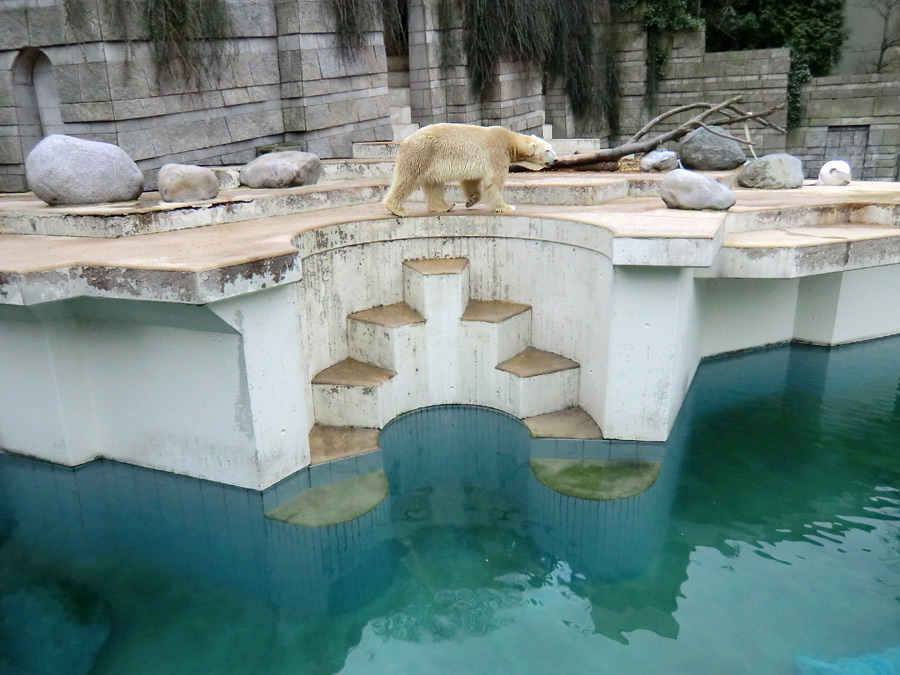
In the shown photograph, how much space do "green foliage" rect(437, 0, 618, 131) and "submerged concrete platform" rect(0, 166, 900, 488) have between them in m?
5.12

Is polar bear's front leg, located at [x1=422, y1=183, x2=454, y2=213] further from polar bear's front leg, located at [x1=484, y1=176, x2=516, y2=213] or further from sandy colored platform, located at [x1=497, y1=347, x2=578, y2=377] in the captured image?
sandy colored platform, located at [x1=497, y1=347, x2=578, y2=377]

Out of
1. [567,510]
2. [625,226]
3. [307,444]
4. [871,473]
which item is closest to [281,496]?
[307,444]

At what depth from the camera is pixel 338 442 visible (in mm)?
5352

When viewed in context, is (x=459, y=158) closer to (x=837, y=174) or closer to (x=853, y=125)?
(x=837, y=174)

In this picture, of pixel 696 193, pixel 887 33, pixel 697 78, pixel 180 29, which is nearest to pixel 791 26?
pixel 887 33

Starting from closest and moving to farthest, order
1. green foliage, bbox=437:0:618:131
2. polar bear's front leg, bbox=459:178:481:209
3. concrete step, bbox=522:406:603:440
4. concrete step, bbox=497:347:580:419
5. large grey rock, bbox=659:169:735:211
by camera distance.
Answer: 1. concrete step, bbox=522:406:603:440
2. concrete step, bbox=497:347:580:419
3. large grey rock, bbox=659:169:735:211
4. polar bear's front leg, bbox=459:178:481:209
5. green foliage, bbox=437:0:618:131

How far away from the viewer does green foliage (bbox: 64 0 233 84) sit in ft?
22.7

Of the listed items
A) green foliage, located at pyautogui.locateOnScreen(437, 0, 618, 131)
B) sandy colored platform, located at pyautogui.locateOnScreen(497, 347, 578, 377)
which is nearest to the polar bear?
sandy colored platform, located at pyautogui.locateOnScreen(497, 347, 578, 377)

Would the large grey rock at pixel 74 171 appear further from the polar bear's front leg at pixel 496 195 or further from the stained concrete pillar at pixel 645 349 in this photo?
the stained concrete pillar at pixel 645 349

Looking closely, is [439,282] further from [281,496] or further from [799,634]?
[799,634]

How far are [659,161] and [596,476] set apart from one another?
4838 millimetres

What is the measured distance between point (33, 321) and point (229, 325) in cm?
147

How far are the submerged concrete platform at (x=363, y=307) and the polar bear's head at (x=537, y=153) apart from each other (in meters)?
0.45

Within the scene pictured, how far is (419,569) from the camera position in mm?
4145
